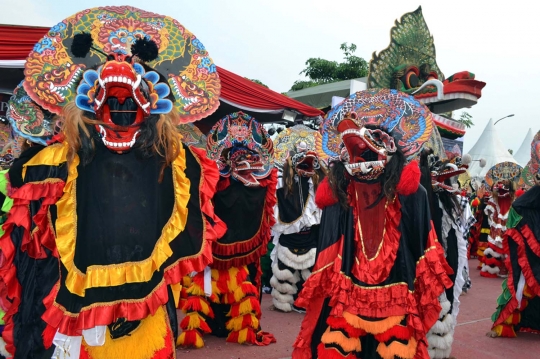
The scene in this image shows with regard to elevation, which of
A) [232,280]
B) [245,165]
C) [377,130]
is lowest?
[232,280]

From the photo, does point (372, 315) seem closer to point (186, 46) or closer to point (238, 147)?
point (186, 46)

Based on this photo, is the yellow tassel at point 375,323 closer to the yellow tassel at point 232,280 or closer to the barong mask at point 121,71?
the barong mask at point 121,71

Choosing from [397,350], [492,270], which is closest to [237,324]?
[397,350]

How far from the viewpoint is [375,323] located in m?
2.97

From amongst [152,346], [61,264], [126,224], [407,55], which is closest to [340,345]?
[152,346]

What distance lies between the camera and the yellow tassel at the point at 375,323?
296 centimetres

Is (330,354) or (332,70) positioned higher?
(332,70)

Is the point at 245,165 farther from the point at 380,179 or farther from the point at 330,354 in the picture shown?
the point at 330,354

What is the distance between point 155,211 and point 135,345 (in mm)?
673

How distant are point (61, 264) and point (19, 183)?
545 mm

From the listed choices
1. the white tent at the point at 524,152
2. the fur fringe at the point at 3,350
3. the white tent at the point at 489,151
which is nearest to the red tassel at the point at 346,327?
the fur fringe at the point at 3,350

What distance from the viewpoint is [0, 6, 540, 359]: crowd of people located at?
232 cm

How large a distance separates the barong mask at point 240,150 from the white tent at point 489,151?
16.6 meters

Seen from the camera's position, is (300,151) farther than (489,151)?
No
